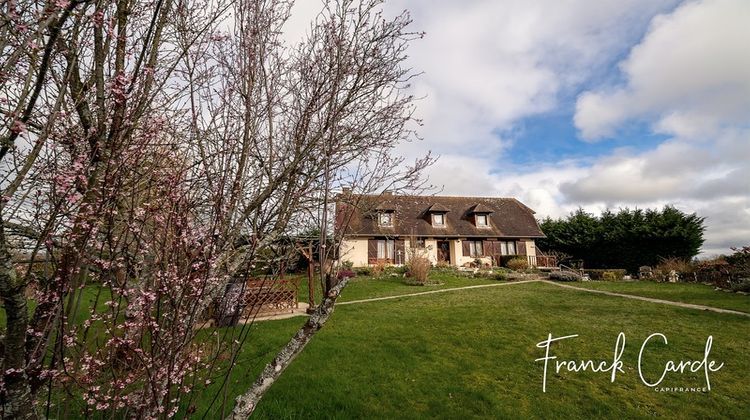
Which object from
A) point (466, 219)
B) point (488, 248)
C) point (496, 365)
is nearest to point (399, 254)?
point (466, 219)

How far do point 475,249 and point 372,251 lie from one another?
8.49m

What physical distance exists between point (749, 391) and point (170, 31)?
31.0ft

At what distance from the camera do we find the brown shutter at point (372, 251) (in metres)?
26.4

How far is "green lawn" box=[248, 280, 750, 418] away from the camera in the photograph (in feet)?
16.8

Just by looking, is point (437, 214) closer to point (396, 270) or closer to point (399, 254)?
point (399, 254)

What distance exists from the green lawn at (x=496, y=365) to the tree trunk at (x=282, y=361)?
123 inches

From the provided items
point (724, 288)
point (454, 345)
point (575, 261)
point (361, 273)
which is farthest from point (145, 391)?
point (575, 261)

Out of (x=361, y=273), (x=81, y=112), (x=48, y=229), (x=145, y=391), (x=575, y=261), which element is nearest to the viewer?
(x=48, y=229)

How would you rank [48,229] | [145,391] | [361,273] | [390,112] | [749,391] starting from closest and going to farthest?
[48,229], [145,391], [390,112], [749,391], [361,273]

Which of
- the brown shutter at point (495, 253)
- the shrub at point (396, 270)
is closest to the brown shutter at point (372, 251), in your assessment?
the shrub at point (396, 270)

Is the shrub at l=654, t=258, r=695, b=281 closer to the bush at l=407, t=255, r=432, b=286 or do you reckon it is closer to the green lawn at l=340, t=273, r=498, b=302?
the green lawn at l=340, t=273, r=498, b=302

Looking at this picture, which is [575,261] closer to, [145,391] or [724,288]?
[724,288]

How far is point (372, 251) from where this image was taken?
2662 centimetres

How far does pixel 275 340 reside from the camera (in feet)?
27.1
